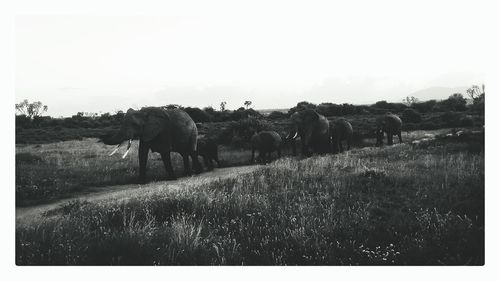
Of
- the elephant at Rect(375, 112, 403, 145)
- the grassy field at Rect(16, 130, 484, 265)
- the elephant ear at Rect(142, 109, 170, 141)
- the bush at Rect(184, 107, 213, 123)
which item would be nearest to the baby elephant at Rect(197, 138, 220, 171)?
the elephant ear at Rect(142, 109, 170, 141)

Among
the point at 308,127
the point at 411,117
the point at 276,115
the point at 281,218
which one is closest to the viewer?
the point at 281,218

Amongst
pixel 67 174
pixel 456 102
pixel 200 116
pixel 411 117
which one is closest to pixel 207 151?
pixel 67 174

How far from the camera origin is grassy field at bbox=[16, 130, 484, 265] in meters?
4.78

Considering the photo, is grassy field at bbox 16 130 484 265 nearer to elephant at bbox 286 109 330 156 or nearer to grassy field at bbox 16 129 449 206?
grassy field at bbox 16 129 449 206

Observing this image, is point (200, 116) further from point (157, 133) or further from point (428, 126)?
point (157, 133)

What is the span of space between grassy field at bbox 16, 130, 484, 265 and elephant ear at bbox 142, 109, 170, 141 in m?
1.81

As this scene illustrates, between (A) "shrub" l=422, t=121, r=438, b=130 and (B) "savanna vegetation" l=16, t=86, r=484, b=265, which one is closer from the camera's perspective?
(B) "savanna vegetation" l=16, t=86, r=484, b=265

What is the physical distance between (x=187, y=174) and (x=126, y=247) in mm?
6019

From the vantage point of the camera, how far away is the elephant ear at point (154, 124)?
361 inches

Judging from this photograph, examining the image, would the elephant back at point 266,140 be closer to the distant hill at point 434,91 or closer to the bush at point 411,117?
the distant hill at point 434,91

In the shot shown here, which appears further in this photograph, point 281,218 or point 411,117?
point 411,117

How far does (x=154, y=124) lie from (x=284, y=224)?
16.3 ft

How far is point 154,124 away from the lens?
9328 mm

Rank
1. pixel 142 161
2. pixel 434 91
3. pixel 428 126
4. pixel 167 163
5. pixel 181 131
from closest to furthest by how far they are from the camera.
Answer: pixel 434 91 < pixel 142 161 < pixel 167 163 < pixel 181 131 < pixel 428 126
